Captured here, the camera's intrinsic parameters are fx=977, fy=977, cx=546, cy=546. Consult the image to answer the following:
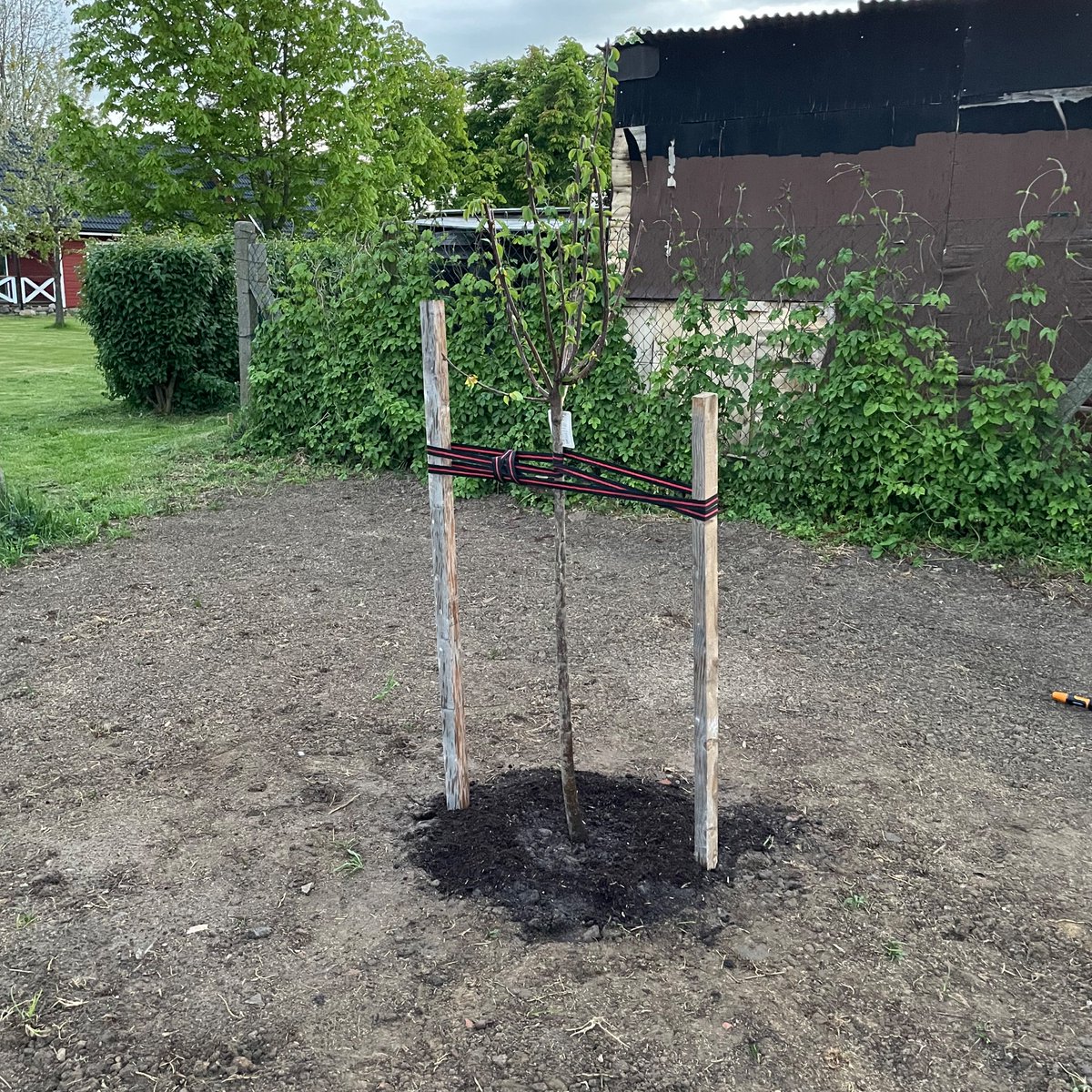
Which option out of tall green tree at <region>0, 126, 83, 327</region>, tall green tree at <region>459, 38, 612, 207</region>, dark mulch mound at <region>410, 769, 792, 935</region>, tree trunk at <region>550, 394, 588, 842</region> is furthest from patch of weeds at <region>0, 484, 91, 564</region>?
tall green tree at <region>0, 126, 83, 327</region>

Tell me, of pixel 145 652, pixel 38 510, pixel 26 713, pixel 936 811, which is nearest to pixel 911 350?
pixel 936 811

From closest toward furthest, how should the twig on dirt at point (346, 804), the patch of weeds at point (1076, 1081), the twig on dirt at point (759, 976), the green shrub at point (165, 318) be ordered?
the patch of weeds at point (1076, 1081) < the twig on dirt at point (759, 976) < the twig on dirt at point (346, 804) < the green shrub at point (165, 318)

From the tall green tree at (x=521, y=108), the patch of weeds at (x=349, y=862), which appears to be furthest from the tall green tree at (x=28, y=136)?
the patch of weeds at (x=349, y=862)

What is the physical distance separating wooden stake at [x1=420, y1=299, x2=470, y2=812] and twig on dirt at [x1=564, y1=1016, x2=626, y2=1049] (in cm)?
105

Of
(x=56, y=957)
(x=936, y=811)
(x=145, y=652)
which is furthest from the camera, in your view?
(x=145, y=652)

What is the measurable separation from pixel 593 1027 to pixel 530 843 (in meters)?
0.78

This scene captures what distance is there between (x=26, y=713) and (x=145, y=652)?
0.74 meters

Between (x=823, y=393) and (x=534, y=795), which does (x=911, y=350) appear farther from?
(x=534, y=795)

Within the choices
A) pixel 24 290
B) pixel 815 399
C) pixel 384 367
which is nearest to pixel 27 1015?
pixel 815 399

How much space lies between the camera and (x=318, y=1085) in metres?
2.19

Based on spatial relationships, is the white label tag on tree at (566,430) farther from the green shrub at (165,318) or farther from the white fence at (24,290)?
the white fence at (24,290)

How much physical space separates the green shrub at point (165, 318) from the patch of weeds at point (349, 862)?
29.3ft

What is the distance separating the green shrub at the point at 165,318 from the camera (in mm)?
10469

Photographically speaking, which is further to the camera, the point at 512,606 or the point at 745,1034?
the point at 512,606
